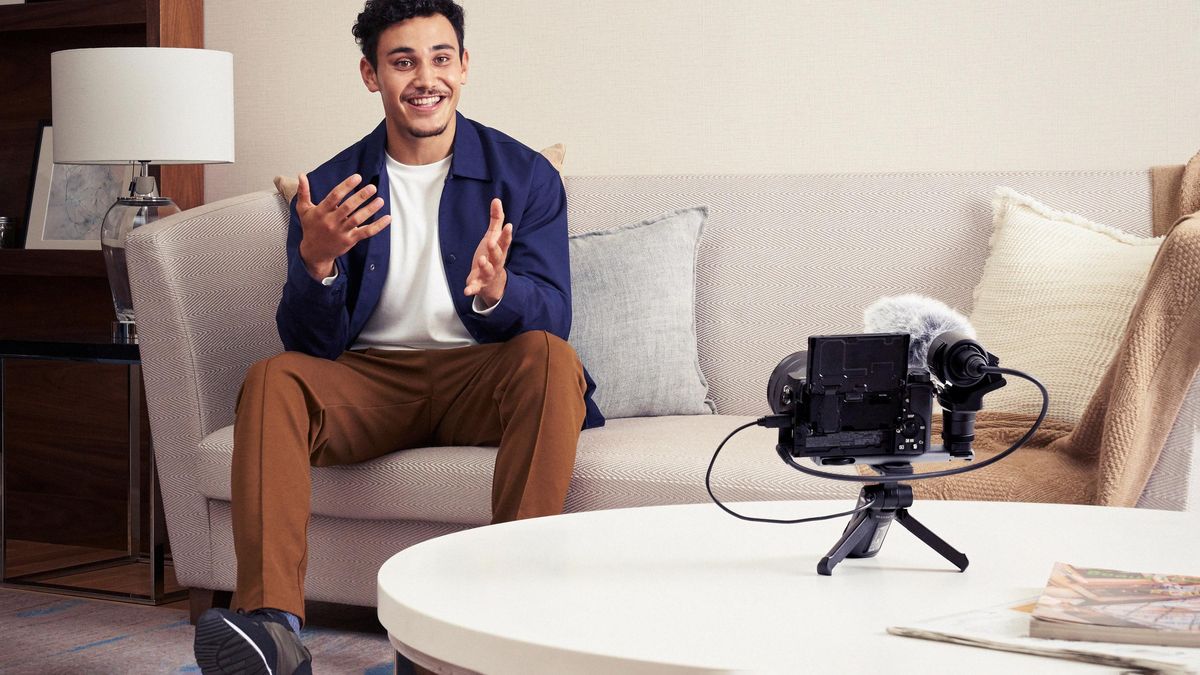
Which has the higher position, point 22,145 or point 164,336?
point 22,145

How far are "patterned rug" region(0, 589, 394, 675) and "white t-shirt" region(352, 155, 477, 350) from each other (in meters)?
0.53

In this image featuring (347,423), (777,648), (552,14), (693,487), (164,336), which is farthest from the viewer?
(552,14)

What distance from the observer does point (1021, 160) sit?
2664 millimetres

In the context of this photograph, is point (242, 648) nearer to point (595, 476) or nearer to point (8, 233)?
point (595, 476)

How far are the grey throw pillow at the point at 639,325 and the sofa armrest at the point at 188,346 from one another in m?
0.65

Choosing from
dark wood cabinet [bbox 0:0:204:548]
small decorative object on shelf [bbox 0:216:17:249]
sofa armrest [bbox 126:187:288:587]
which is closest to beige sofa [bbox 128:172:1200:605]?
sofa armrest [bbox 126:187:288:587]

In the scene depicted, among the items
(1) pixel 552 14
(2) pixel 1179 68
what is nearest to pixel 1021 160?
(2) pixel 1179 68

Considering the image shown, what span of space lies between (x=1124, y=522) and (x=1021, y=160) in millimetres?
1559

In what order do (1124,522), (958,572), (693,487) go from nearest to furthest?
(958,572)
(1124,522)
(693,487)

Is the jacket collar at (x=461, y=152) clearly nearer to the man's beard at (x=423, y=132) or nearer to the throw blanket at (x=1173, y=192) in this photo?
the man's beard at (x=423, y=132)

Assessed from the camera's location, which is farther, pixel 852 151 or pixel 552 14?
pixel 552 14

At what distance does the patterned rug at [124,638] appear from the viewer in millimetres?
2055

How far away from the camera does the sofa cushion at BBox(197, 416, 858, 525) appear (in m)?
1.89

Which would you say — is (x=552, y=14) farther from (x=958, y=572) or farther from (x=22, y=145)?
(x=958, y=572)
